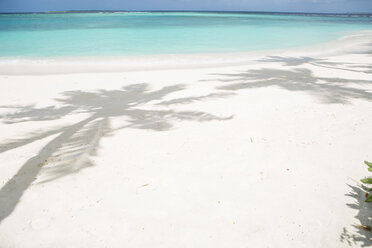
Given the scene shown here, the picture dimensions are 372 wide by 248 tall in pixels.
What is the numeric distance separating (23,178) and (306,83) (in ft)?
18.8

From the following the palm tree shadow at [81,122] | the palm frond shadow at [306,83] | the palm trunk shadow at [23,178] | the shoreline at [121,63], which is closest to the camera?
the palm trunk shadow at [23,178]

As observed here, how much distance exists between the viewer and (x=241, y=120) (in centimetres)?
390

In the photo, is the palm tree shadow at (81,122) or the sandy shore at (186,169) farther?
the palm tree shadow at (81,122)

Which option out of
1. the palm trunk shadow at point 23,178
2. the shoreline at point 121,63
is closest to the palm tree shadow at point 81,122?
the palm trunk shadow at point 23,178

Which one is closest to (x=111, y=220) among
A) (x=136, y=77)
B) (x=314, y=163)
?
(x=314, y=163)

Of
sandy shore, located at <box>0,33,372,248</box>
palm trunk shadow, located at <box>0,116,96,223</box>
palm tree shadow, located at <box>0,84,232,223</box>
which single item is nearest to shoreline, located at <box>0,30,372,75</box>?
palm tree shadow, located at <box>0,84,232,223</box>

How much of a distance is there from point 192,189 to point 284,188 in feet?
2.77

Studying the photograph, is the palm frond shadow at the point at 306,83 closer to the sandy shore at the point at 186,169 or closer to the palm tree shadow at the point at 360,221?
the sandy shore at the point at 186,169

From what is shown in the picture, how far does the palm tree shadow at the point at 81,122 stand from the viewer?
2.56 meters

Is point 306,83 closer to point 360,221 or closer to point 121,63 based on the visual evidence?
point 360,221

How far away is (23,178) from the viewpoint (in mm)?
2512

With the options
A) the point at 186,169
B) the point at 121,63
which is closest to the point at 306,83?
the point at 186,169

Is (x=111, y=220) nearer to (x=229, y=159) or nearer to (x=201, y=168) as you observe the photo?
(x=201, y=168)

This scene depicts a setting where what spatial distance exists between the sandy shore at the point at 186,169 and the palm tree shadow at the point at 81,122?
0.06 feet
